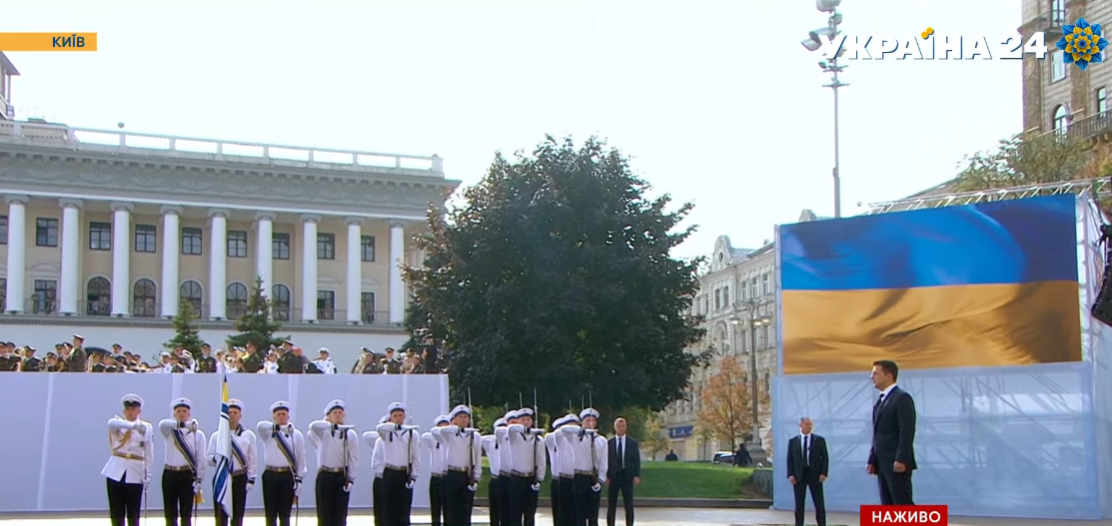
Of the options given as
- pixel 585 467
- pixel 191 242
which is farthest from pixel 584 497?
pixel 191 242

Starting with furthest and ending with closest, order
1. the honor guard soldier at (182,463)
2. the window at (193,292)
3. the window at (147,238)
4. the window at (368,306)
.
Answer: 1. the window at (368,306)
2. the window at (147,238)
3. the window at (193,292)
4. the honor guard soldier at (182,463)

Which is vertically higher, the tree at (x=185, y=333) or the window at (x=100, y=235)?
the window at (x=100, y=235)

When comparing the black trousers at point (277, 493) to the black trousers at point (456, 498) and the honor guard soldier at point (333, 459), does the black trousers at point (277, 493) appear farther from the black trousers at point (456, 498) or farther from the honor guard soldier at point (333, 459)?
the black trousers at point (456, 498)

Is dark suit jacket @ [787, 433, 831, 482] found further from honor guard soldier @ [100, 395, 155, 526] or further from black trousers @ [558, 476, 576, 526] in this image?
honor guard soldier @ [100, 395, 155, 526]

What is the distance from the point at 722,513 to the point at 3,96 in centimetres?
7139

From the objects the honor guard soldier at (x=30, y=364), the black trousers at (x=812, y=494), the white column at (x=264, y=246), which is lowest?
the black trousers at (x=812, y=494)

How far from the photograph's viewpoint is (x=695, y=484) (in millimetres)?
35031

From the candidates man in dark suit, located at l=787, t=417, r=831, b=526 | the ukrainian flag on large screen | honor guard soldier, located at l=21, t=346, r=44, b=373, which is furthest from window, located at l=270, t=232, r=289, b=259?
man in dark suit, located at l=787, t=417, r=831, b=526

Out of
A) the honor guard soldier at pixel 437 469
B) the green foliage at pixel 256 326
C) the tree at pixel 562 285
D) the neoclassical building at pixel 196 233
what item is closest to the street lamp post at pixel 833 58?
the tree at pixel 562 285

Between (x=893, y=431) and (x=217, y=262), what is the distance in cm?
6454

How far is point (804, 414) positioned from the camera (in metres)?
28.8

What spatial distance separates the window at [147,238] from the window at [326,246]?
8.81 m

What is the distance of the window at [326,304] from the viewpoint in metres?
78.5

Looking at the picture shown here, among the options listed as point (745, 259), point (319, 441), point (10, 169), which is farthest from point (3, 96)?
point (319, 441)
